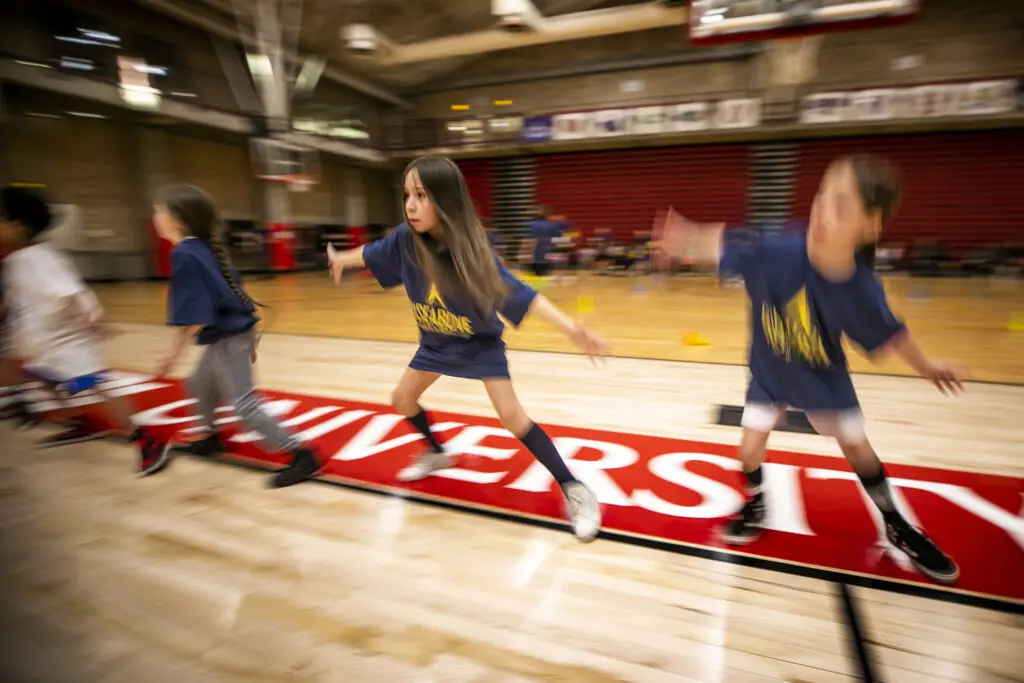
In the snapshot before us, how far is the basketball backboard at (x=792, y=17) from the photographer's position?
693cm

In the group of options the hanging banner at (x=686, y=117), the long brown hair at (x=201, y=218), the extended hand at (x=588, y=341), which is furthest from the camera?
the hanging banner at (x=686, y=117)

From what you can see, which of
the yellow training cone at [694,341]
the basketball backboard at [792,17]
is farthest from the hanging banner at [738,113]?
the yellow training cone at [694,341]

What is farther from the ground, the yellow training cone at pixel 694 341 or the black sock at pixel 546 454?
the black sock at pixel 546 454

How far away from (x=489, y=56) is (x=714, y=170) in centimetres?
793

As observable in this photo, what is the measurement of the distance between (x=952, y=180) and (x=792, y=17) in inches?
391

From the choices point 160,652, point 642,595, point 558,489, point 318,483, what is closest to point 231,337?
point 318,483

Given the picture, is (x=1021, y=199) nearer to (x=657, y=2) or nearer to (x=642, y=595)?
(x=657, y=2)

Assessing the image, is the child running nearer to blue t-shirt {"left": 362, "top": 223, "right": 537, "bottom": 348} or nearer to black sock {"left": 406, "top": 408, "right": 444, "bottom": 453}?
black sock {"left": 406, "top": 408, "right": 444, "bottom": 453}

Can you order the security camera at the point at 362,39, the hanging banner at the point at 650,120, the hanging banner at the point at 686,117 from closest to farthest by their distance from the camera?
1. the security camera at the point at 362,39
2. the hanging banner at the point at 686,117
3. the hanging banner at the point at 650,120

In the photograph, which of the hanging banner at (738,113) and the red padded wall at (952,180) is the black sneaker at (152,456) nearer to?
the hanging banner at (738,113)

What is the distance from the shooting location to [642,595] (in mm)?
1530

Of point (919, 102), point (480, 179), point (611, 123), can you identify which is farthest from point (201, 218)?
point (480, 179)

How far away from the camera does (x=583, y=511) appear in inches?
74.0

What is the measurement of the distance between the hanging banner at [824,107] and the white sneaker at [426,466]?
577 inches
